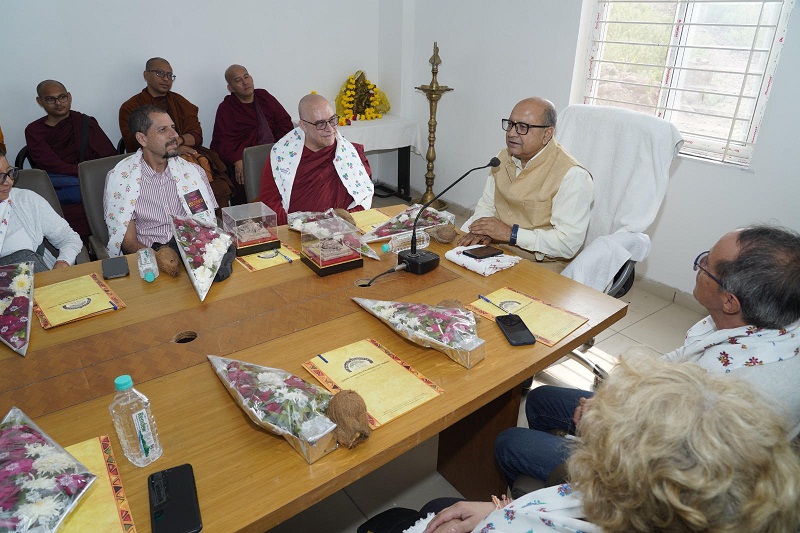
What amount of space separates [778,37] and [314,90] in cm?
355

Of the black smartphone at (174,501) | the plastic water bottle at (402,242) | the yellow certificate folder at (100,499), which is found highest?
the plastic water bottle at (402,242)

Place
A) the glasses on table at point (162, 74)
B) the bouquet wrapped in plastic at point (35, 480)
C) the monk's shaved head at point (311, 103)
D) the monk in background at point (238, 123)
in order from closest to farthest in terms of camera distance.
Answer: the bouquet wrapped in plastic at point (35, 480) < the monk's shaved head at point (311, 103) < the glasses on table at point (162, 74) < the monk in background at point (238, 123)

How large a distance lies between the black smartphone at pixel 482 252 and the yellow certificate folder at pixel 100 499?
49.4 inches

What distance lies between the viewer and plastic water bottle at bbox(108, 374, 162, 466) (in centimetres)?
98

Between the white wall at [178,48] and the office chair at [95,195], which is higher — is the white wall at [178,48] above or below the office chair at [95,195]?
above

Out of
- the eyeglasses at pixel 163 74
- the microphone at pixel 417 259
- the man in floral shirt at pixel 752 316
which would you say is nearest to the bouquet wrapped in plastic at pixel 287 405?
the man in floral shirt at pixel 752 316

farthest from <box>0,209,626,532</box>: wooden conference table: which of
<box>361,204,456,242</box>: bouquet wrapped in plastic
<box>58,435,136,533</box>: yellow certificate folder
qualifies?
<box>361,204,456,242</box>: bouquet wrapped in plastic

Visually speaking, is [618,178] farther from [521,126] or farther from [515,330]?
[515,330]

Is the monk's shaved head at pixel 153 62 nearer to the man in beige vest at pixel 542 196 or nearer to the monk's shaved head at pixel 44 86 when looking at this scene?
the monk's shaved head at pixel 44 86

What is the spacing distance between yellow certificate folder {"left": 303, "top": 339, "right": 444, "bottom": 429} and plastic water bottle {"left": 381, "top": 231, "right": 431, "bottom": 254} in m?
0.66

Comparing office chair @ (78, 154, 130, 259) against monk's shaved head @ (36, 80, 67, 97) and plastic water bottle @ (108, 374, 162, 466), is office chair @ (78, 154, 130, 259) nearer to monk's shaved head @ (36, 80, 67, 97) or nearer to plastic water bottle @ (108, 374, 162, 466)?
monk's shaved head @ (36, 80, 67, 97)

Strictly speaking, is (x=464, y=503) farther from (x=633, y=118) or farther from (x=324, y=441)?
(x=633, y=118)

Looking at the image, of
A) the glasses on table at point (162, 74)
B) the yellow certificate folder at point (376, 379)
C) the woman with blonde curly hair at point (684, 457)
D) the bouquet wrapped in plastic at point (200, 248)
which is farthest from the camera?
the glasses on table at point (162, 74)

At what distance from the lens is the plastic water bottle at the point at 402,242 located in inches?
77.2
